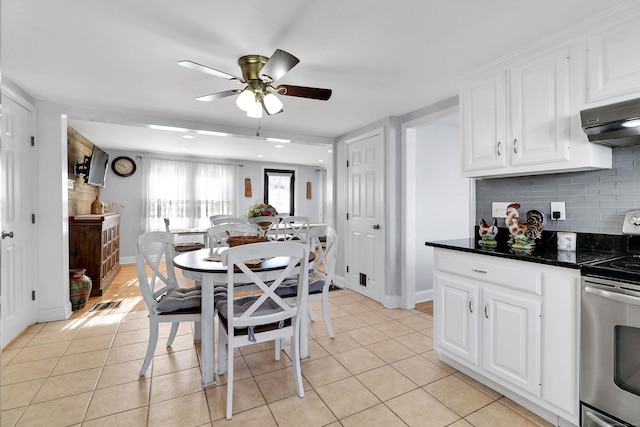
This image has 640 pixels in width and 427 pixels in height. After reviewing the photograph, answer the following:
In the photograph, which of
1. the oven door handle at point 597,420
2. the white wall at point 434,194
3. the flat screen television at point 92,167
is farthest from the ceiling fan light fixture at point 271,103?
the flat screen television at point 92,167

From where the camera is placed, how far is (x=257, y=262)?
2.35m

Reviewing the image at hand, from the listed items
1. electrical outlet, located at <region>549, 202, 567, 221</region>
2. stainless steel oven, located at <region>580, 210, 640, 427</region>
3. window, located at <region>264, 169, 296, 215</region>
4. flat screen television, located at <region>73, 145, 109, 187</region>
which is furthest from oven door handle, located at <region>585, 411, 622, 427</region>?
window, located at <region>264, 169, 296, 215</region>

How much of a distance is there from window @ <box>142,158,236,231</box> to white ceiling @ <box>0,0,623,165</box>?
→ 3.35 metres

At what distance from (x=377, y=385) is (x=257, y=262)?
1154 mm

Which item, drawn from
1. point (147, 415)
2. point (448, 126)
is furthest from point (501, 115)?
point (147, 415)

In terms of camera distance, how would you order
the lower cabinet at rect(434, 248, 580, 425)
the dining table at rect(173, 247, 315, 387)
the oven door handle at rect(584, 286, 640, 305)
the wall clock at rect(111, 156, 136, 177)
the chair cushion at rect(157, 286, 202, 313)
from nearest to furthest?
the oven door handle at rect(584, 286, 640, 305)
the lower cabinet at rect(434, 248, 580, 425)
the dining table at rect(173, 247, 315, 387)
the chair cushion at rect(157, 286, 202, 313)
the wall clock at rect(111, 156, 136, 177)

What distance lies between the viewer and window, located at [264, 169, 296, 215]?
25.9ft

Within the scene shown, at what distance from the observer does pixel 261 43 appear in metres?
2.13

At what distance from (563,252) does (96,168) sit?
579cm

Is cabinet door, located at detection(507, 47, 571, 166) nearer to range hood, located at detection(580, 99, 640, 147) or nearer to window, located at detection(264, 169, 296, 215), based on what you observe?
range hood, located at detection(580, 99, 640, 147)

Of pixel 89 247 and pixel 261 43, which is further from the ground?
pixel 261 43

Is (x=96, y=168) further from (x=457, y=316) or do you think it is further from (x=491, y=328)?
(x=491, y=328)

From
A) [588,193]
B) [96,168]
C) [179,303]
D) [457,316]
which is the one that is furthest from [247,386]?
[96,168]

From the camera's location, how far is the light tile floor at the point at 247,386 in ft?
6.05
